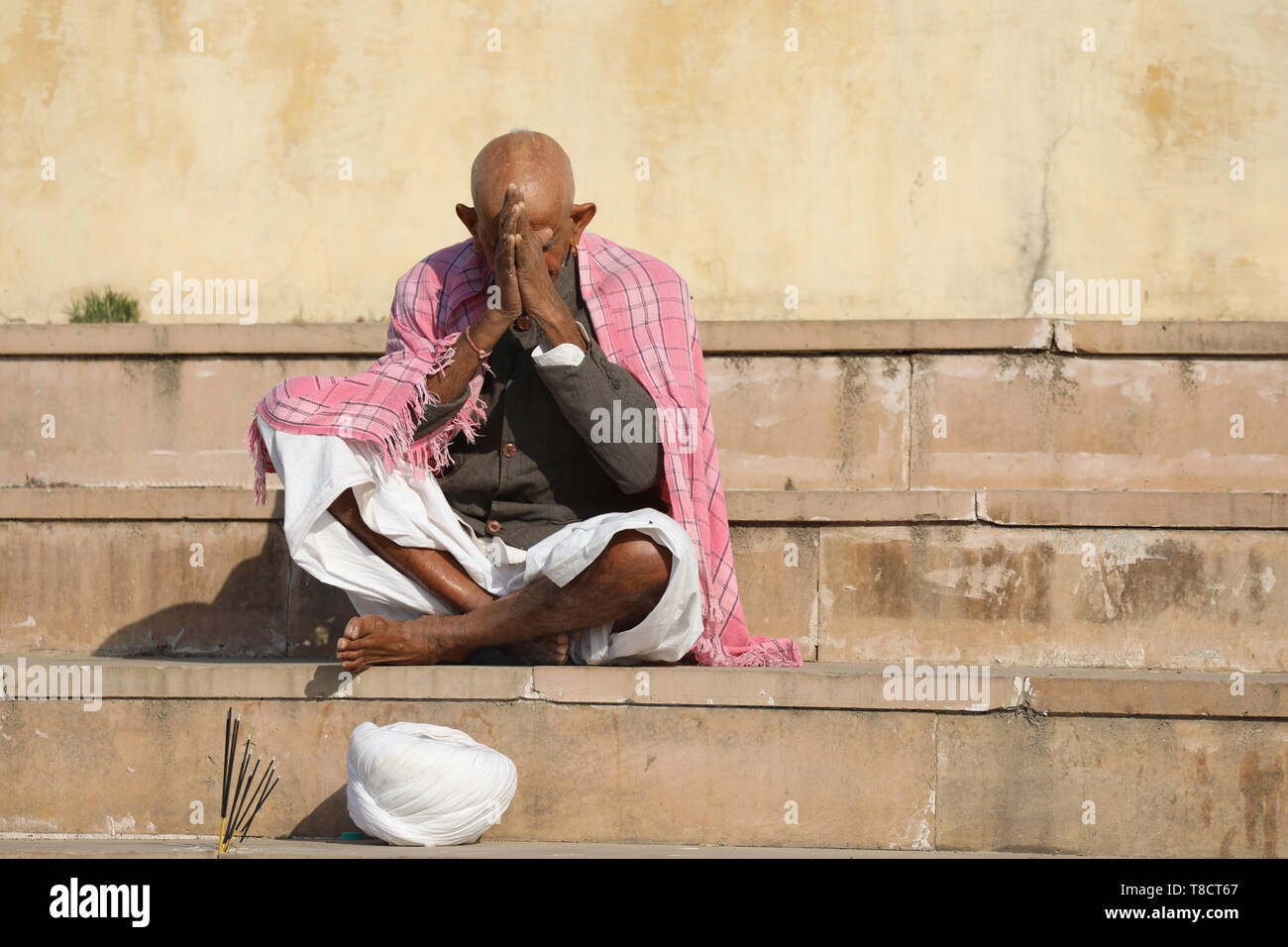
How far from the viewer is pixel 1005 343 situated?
4.81 m

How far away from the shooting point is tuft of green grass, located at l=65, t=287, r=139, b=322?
5812 millimetres

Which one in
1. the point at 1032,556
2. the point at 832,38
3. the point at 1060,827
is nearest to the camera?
the point at 1060,827

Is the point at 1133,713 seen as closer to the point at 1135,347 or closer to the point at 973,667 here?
the point at 973,667

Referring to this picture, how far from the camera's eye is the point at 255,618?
467 centimetres

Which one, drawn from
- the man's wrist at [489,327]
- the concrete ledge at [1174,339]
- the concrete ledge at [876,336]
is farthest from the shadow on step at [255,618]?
the concrete ledge at [1174,339]

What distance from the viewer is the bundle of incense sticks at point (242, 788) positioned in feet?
12.1

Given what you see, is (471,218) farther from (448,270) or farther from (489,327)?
(489,327)

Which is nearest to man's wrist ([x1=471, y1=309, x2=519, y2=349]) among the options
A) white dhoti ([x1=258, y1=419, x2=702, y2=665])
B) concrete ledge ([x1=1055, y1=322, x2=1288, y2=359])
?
white dhoti ([x1=258, y1=419, x2=702, y2=665])

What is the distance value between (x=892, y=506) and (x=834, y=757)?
108cm

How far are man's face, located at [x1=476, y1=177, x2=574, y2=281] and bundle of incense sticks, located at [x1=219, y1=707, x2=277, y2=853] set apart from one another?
1.39 m

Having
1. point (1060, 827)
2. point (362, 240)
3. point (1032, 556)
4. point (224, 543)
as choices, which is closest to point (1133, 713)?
point (1060, 827)

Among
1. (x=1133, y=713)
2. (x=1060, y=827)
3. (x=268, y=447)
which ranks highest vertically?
(x=268, y=447)

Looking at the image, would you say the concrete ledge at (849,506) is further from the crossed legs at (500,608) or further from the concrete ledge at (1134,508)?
the crossed legs at (500,608)

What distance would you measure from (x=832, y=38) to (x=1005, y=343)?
168 cm
